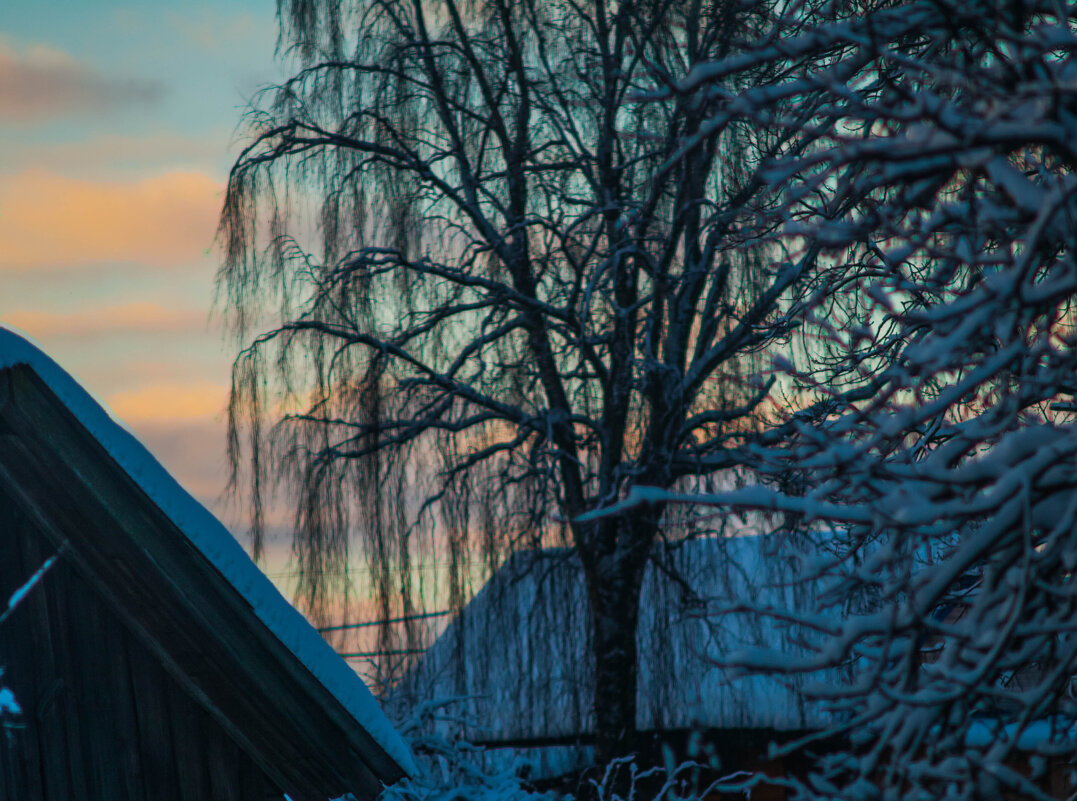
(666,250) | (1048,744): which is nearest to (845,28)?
(1048,744)

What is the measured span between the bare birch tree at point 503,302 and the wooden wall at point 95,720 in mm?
4921

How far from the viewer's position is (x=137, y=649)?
10.8 feet

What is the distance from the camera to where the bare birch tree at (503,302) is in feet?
27.5

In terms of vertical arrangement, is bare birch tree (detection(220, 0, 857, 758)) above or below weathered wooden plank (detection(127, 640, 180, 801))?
above

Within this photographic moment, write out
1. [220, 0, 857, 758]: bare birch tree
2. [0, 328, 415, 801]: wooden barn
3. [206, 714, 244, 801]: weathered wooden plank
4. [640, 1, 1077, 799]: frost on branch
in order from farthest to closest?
[220, 0, 857, 758]: bare birch tree
[206, 714, 244, 801]: weathered wooden plank
[0, 328, 415, 801]: wooden barn
[640, 1, 1077, 799]: frost on branch

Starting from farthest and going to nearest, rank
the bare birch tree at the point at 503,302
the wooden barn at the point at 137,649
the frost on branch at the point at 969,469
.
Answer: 1. the bare birch tree at the point at 503,302
2. the wooden barn at the point at 137,649
3. the frost on branch at the point at 969,469

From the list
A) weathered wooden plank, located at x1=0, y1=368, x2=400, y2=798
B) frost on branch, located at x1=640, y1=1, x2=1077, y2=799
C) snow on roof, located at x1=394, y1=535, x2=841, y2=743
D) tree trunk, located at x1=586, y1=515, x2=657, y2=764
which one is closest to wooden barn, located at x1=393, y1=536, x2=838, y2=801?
snow on roof, located at x1=394, y1=535, x2=841, y2=743

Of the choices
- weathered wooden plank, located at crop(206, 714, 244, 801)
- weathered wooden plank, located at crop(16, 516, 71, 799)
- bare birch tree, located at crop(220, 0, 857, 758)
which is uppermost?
bare birch tree, located at crop(220, 0, 857, 758)

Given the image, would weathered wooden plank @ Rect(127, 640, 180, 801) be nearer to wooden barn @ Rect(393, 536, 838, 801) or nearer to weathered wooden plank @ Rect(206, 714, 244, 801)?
weathered wooden plank @ Rect(206, 714, 244, 801)

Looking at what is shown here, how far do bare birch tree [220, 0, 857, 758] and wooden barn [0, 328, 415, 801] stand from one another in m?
4.93

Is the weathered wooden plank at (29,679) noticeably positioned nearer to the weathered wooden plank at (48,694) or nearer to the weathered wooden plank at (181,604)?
the weathered wooden plank at (48,694)

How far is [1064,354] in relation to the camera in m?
2.49

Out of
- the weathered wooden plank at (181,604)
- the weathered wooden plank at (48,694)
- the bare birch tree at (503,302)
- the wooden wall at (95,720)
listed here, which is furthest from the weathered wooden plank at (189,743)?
the bare birch tree at (503,302)

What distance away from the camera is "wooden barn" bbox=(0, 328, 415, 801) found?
279cm
